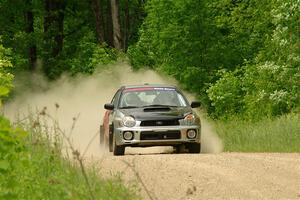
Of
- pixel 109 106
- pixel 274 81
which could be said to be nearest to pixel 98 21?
pixel 274 81

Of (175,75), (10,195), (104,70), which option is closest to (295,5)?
(175,75)

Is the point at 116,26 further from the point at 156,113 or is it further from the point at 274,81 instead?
the point at 156,113

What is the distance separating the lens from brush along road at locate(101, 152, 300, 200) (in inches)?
505

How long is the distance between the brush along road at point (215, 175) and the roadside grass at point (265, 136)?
171 inches

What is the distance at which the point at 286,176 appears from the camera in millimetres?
14922

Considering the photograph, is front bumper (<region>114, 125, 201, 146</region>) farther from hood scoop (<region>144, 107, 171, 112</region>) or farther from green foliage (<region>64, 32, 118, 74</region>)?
green foliage (<region>64, 32, 118, 74</region>)

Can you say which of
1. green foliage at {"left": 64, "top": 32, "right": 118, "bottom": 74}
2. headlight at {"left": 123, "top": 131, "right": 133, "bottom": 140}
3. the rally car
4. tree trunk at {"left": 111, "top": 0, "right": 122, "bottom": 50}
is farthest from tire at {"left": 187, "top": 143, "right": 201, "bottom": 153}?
tree trunk at {"left": 111, "top": 0, "right": 122, "bottom": 50}

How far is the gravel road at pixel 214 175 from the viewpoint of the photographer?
1281 cm

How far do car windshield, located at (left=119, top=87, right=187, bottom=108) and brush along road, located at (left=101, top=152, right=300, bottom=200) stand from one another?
346 centimetres

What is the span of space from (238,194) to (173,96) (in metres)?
8.76

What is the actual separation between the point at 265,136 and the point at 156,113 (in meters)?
4.27

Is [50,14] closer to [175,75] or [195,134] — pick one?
[175,75]

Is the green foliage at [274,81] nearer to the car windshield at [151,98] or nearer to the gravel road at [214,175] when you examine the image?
the car windshield at [151,98]

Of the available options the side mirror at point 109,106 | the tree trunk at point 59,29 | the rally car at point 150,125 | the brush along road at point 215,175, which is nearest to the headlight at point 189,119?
the rally car at point 150,125
